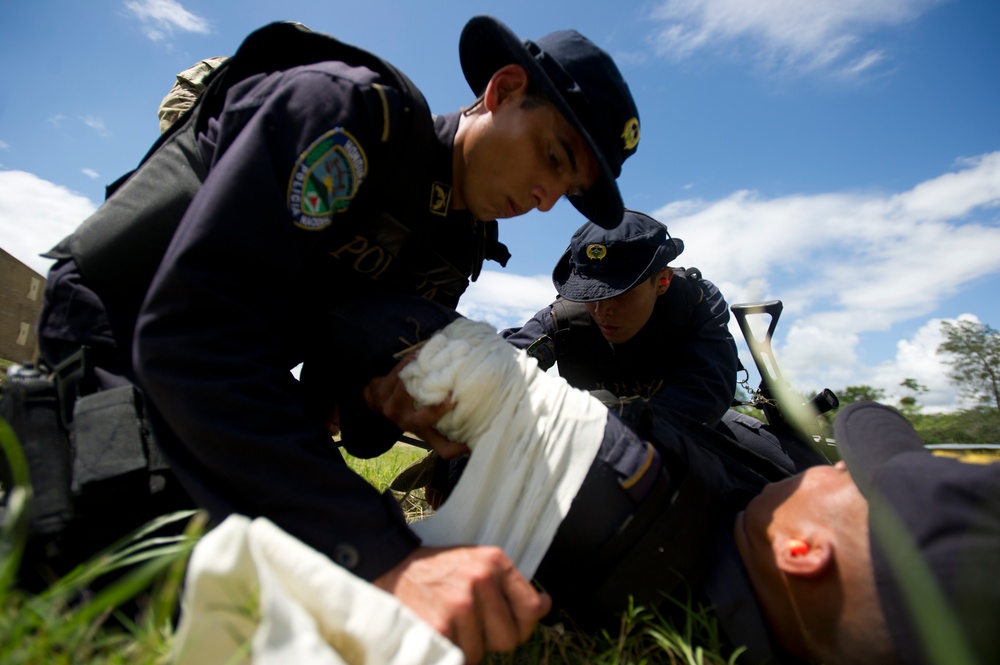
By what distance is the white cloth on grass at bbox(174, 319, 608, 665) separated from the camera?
2.60ft

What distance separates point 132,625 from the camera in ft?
3.03

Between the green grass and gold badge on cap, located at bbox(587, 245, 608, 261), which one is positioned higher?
gold badge on cap, located at bbox(587, 245, 608, 261)

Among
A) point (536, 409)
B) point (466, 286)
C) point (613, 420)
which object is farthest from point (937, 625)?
point (466, 286)

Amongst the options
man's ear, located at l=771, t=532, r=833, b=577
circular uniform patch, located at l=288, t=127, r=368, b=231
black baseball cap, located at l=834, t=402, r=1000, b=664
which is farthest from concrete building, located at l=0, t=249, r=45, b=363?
black baseball cap, located at l=834, t=402, r=1000, b=664

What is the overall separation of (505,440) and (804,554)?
2.20 ft

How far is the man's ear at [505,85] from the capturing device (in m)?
1.85

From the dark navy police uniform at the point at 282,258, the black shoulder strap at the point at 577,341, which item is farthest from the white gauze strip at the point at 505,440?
the black shoulder strap at the point at 577,341

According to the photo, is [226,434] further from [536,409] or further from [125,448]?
[536,409]

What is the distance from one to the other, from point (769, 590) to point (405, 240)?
130 cm

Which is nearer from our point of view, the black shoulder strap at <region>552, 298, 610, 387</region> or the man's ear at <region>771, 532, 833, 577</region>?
the man's ear at <region>771, 532, 833, 577</region>

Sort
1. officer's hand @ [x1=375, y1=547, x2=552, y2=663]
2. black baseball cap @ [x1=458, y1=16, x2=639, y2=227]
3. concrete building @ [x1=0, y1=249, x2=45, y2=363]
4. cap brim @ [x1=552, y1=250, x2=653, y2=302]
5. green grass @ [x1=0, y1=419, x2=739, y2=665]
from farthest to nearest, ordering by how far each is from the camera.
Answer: concrete building @ [x1=0, y1=249, x2=45, y2=363]
cap brim @ [x1=552, y1=250, x2=653, y2=302]
black baseball cap @ [x1=458, y1=16, x2=639, y2=227]
officer's hand @ [x1=375, y1=547, x2=552, y2=663]
green grass @ [x1=0, y1=419, x2=739, y2=665]

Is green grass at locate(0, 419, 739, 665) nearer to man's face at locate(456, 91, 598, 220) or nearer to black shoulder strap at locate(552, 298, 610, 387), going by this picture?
man's face at locate(456, 91, 598, 220)

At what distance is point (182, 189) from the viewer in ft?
4.76

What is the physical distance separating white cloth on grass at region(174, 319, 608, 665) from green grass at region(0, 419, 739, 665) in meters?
0.07
